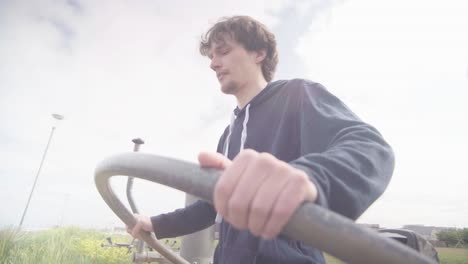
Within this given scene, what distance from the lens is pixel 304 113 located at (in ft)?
3.47

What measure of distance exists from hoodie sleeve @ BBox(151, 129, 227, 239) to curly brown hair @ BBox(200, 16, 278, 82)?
0.92 metres

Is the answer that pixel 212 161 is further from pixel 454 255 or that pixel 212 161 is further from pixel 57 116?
pixel 454 255

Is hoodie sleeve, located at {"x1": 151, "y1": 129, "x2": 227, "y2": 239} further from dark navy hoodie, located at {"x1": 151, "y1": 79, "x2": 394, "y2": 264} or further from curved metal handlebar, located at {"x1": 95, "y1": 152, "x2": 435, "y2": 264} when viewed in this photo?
curved metal handlebar, located at {"x1": 95, "y1": 152, "x2": 435, "y2": 264}

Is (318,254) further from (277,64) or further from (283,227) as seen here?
(277,64)

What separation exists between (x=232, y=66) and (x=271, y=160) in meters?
1.29

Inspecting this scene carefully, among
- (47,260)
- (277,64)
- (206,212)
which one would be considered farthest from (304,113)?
(47,260)

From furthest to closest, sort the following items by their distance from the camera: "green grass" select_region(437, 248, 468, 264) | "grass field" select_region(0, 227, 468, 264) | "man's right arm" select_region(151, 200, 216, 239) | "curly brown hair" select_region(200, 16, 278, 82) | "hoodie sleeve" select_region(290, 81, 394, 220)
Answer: "green grass" select_region(437, 248, 468, 264)
"grass field" select_region(0, 227, 468, 264)
"curly brown hair" select_region(200, 16, 278, 82)
"man's right arm" select_region(151, 200, 216, 239)
"hoodie sleeve" select_region(290, 81, 394, 220)

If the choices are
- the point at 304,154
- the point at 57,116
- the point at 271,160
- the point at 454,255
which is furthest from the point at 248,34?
the point at 454,255

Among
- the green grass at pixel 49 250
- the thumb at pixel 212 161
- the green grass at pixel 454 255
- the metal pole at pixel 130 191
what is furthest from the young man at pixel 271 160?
the green grass at pixel 454 255

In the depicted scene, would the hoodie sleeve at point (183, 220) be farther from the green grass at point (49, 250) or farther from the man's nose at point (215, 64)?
the green grass at point (49, 250)

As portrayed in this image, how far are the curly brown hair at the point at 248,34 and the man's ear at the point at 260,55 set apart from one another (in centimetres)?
2

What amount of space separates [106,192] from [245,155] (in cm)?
77

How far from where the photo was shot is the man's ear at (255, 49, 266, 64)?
1776 millimetres

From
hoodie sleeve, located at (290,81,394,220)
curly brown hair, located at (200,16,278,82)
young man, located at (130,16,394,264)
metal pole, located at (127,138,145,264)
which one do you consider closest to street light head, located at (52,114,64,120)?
metal pole, located at (127,138,145,264)
